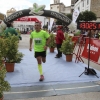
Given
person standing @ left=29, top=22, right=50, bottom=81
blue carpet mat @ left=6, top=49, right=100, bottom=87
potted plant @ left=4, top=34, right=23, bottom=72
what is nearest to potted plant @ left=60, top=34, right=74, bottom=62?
blue carpet mat @ left=6, top=49, right=100, bottom=87

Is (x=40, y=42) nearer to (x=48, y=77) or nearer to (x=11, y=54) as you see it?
(x=48, y=77)

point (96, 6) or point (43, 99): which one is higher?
point (96, 6)

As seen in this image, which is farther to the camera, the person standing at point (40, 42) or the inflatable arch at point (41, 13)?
the inflatable arch at point (41, 13)

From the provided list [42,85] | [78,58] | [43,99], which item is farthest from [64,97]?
[78,58]

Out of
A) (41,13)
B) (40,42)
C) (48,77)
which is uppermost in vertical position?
(41,13)

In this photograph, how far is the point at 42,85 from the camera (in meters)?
5.48

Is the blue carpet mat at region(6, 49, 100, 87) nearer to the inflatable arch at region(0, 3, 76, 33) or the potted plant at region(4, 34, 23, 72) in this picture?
the potted plant at region(4, 34, 23, 72)

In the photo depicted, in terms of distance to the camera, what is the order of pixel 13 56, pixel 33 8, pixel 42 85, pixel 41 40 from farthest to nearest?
pixel 33 8, pixel 13 56, pixel 41 40, pixel 42 85

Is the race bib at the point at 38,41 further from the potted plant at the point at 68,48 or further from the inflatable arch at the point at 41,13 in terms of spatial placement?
the inflatable arch at the point at 41,13

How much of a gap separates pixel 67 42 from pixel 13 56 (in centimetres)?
312

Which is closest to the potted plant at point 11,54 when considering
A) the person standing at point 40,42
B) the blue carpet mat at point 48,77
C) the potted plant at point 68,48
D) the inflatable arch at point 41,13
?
the blue carpet mat at point 48,77

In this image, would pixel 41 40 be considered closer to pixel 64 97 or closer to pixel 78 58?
pixel 64 97

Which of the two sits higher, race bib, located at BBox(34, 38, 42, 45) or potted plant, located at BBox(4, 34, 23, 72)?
race bib, located at BBox(34, 38, 42, 45)

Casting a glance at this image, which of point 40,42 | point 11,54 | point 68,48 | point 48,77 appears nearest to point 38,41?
point 40,42
